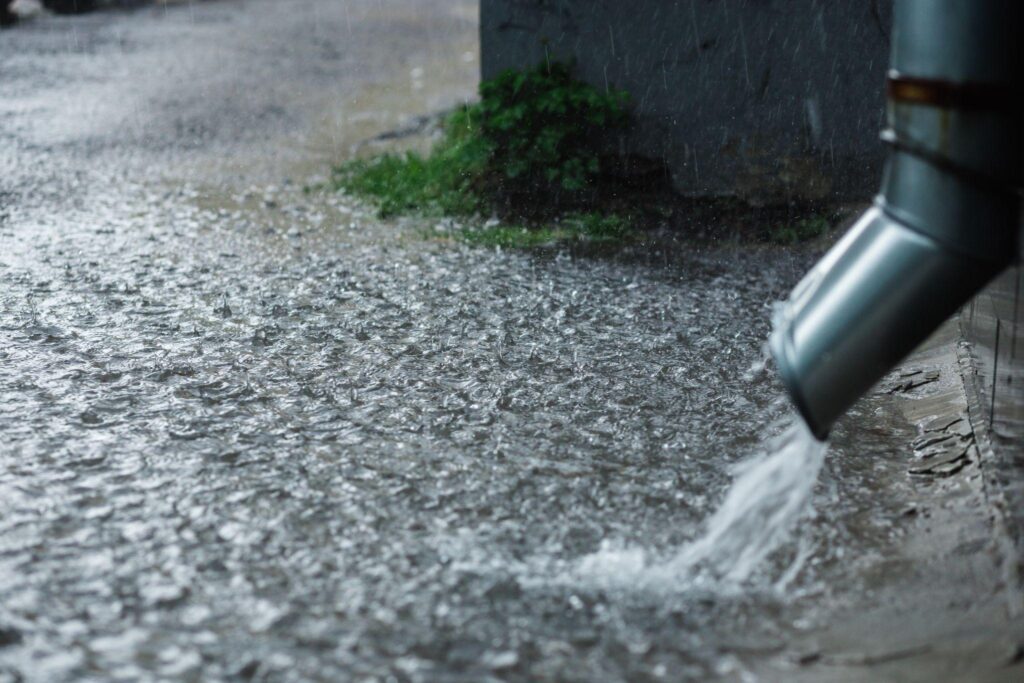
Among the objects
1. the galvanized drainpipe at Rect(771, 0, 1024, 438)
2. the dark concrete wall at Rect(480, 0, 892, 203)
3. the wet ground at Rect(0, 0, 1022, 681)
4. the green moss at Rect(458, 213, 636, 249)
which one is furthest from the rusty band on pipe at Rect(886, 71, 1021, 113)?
the dark concrete wall at Rect(480, 0, 892, 203)

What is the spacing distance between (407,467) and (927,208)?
1.50 metres

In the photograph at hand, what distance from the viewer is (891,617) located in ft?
7.41

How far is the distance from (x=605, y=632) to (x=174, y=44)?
32.9 feet

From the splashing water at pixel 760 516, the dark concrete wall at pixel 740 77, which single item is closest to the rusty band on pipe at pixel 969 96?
the splashing water at pixel 760 516

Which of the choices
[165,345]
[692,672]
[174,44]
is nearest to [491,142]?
[165,345]

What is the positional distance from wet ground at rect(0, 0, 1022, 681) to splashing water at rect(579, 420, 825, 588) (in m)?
0.04

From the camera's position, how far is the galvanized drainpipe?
2.00 m

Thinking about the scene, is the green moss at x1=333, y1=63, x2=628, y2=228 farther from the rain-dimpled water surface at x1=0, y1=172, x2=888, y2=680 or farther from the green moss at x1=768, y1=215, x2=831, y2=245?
the green moss at x1=768, y1=215, x2=831, y2=245

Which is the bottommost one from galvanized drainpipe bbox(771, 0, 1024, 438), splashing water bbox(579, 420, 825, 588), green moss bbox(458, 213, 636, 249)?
splashing water bbox(579, 420, 825, 588)

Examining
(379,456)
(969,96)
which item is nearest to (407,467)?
(379,456)

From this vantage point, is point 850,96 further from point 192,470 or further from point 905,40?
point 192,470

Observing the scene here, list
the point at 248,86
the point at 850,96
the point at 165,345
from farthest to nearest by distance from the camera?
the point at 248,86
the point at 850,96
the point at 165,345

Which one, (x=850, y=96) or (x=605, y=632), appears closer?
(x=605, y=632)

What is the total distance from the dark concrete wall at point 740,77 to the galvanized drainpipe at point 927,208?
3.25m
